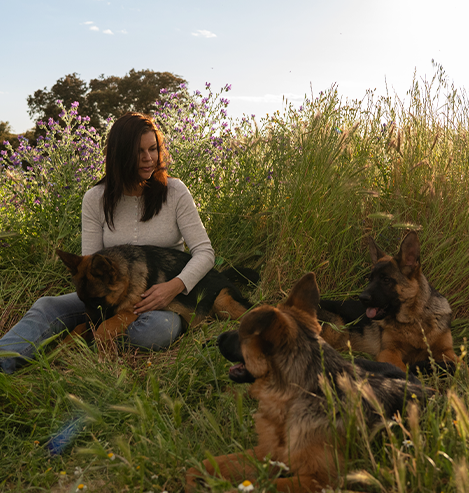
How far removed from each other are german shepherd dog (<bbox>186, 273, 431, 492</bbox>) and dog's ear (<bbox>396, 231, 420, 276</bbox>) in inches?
68.3

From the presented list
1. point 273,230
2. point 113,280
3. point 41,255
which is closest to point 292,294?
A: point 113,280

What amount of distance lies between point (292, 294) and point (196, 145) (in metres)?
3.97

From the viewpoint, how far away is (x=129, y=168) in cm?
412

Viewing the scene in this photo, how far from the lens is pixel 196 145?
587cm

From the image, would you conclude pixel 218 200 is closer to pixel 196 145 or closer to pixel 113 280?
pixel 196 145

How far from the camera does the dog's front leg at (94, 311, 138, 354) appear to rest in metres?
3.63

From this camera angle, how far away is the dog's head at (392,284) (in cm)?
378

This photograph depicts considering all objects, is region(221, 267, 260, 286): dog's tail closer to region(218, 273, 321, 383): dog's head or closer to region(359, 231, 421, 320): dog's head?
region(359, 231, 421, 320): dog's head

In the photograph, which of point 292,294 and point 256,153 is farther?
point 256,153

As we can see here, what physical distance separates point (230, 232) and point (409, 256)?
2315mm

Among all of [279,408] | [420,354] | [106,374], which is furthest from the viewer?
[420,354]

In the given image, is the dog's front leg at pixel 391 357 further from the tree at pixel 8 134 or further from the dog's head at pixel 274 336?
the tree at pixel 8 134

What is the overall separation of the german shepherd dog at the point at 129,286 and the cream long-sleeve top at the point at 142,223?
7.3 inches

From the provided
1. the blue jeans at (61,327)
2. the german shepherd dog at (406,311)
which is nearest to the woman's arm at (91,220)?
the blue jeans at (61,327)
